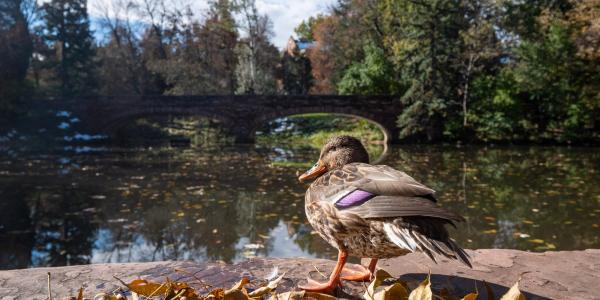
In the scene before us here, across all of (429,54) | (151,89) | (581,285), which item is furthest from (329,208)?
(151,89)

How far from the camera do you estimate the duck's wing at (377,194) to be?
1567 mm

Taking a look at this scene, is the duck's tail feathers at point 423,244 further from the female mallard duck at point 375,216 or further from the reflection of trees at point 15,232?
the reflection of trees at point 15,232

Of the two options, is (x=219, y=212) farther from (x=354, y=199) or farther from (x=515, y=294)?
(x=515, y=294)

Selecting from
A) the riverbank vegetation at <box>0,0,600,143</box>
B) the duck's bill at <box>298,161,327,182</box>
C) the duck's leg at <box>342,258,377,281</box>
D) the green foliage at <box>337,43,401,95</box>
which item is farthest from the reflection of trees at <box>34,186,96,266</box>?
the green foliage at <box>337,43,401,95</box>

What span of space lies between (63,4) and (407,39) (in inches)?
1102

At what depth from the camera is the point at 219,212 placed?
23.0 feet

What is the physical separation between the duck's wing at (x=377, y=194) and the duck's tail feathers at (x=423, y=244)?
0.20 ft

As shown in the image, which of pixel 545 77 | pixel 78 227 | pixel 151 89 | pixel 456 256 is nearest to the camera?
pixel 456 256

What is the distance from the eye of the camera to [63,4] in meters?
34.6

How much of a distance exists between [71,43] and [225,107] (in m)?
15.7

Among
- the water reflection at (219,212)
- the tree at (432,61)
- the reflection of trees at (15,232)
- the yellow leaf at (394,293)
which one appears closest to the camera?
the yellow leaf at (394,293)

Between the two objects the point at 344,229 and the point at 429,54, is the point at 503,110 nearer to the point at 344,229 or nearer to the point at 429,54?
the point at 429,54

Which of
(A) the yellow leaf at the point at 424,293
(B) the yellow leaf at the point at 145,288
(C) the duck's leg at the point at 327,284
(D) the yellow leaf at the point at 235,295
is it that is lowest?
(C) the duck's leg at the point at 327,284

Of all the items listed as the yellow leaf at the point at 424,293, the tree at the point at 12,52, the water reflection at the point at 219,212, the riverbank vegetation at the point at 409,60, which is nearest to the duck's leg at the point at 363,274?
the yellow leaf at the point at 424,293
